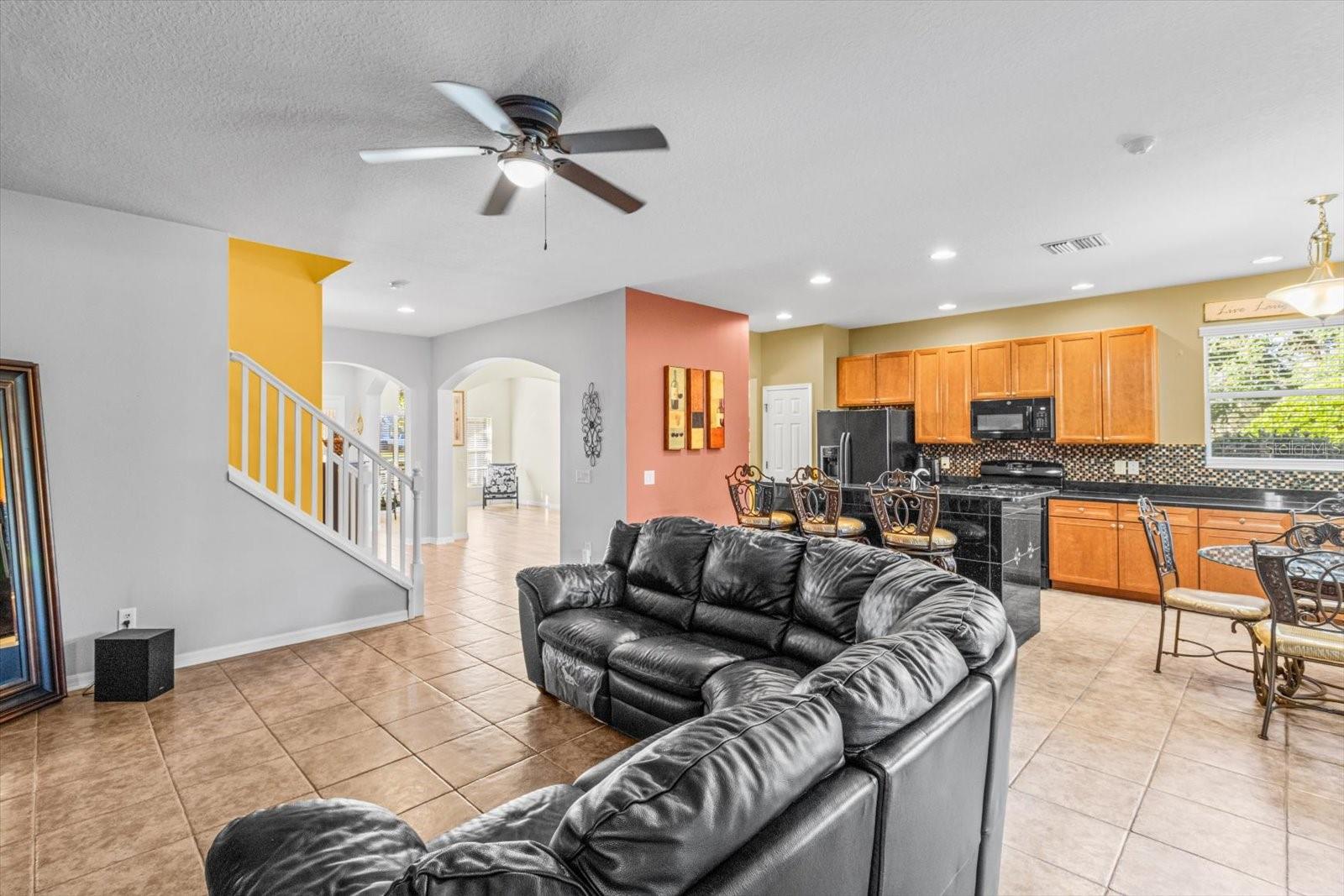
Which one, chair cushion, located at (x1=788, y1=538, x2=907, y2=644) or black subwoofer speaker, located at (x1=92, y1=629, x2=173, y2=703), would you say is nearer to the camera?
chair cushion, located at (x1=788, y1=538, x2=907, y2=644)

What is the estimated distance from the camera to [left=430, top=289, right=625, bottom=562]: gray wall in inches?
227

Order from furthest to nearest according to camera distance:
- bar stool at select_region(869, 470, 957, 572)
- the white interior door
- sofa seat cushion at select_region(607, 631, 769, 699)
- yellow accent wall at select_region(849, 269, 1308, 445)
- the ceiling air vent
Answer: the white interior door, yellow accent wall at select_region(849, 269, 1308, 445), the ceiling air vent, bar stool at select_region(869, 470, 957, 572), sofa seat cushion at select_region(607, 631, 769, 699)

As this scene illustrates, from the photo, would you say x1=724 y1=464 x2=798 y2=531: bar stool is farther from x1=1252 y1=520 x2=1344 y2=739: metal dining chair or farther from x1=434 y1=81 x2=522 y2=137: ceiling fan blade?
x1=434 y1=81 x2=522 y2=137: ceiling fan blade

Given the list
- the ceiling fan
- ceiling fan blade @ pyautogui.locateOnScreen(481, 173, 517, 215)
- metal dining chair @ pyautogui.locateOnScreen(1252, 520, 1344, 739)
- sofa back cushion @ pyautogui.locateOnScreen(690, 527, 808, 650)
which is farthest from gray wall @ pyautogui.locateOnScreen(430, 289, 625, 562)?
metal dining chair @ pyautogui.locateOnScreen(1252, 520, 1344, 739)

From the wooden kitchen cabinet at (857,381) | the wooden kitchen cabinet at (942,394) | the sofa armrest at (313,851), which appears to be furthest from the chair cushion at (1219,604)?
the sofa armrest at (313,851)

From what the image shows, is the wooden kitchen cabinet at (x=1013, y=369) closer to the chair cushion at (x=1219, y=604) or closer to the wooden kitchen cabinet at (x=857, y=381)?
the wooden kitchen cabinet at (x=857, y=381)

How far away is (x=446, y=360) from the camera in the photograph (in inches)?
321

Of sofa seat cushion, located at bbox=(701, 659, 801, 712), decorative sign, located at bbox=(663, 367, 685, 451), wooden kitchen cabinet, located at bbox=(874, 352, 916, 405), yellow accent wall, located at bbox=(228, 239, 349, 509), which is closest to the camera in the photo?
sofa seat cushion, located at bbox=(701, 659, 801, 712)

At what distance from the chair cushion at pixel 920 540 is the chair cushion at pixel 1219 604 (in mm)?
1242

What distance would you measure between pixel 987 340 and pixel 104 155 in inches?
285

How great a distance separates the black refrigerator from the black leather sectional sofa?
467cm

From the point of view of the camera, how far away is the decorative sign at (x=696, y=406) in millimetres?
6270

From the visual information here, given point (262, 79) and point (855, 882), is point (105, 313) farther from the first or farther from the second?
point (855, 882)

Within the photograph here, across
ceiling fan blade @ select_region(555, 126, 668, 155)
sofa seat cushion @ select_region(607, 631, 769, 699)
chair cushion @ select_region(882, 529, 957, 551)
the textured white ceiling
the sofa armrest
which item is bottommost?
sofa seat cushion @ select_region(607, 631, 769, 699)
